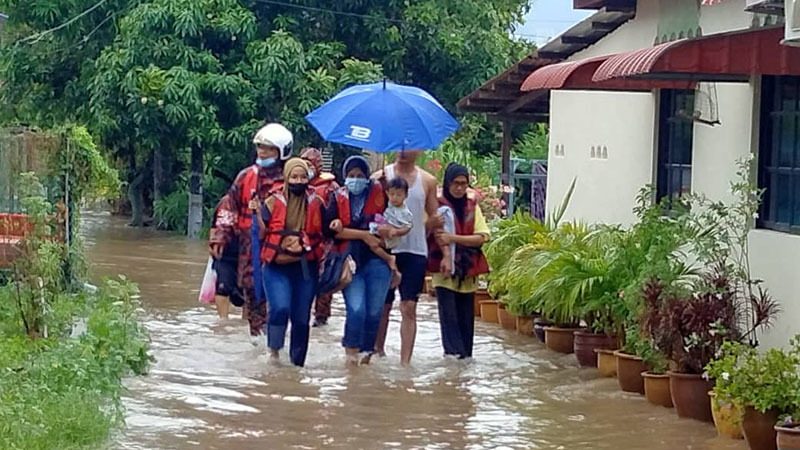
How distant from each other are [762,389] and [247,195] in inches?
201

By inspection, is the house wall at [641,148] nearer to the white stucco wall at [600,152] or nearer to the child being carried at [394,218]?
the white stucco wall at [600,152]

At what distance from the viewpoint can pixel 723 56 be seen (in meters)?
9.27

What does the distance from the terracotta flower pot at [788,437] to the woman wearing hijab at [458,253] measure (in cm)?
409

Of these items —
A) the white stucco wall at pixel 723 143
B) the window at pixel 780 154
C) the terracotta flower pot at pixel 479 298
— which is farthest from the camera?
the terracotta flower pot at pixel 479 298

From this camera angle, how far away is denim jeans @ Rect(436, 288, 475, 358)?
11.3 metres

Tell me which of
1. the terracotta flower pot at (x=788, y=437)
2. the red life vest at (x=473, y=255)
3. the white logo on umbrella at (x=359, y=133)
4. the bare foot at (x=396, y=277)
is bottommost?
the terracotta flower pot at (x=788, y=437)

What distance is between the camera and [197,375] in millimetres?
10570

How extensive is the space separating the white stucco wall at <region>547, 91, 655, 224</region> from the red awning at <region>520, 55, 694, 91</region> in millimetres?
947

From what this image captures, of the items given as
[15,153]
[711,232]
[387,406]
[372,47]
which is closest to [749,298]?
[711,232]

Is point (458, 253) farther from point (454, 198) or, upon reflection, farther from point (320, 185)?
point (320, 185)

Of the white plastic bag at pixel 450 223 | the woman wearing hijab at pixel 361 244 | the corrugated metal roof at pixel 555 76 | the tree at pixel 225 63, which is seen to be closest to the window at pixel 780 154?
the corrugated metal roof at pixel 555 76

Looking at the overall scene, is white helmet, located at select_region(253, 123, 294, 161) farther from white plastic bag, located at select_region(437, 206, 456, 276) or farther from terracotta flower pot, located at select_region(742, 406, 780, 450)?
terracotta flower pot, located at select_region(742, 406, 780, 450)

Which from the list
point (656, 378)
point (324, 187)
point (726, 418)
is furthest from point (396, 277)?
point (726, 418)

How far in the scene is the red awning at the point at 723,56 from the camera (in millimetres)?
9125
